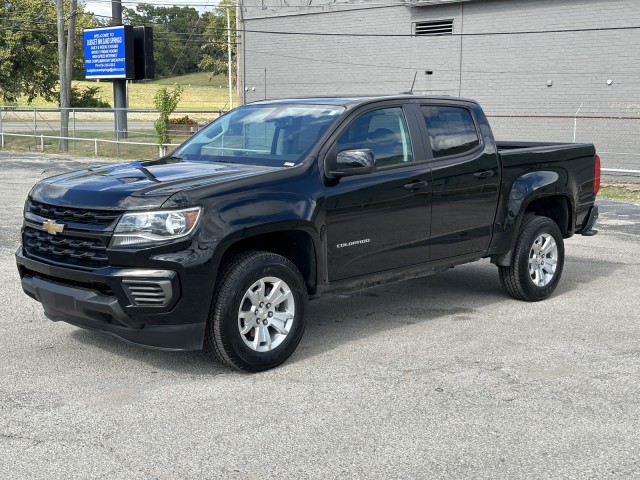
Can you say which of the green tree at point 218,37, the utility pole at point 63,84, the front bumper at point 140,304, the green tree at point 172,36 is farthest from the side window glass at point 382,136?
the green tree at point 172,36

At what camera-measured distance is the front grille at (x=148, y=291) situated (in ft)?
17.2

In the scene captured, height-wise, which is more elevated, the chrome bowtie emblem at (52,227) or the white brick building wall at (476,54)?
the white brick building wall at (476,54)

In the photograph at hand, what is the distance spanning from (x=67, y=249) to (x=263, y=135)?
182 centimetres

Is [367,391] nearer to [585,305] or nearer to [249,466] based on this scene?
[249,466]

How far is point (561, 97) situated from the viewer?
83.5ft

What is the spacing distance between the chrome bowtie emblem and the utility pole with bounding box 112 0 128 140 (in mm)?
25842

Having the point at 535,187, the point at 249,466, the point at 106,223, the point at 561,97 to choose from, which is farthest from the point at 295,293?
the point at 561,97

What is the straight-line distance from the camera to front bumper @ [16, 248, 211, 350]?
526cm

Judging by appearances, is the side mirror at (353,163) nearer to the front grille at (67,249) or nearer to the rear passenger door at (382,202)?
the rear passenger door at (382,202)

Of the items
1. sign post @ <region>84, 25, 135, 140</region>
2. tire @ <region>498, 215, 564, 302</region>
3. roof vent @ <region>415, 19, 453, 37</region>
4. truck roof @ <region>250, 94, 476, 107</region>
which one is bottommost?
tire @ <region>498, 215, 564, 302</region>

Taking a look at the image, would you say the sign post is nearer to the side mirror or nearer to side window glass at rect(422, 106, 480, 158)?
side window glass at rect(422, 106, 480, 158)

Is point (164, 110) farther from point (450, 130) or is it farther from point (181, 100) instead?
point (181, 100)

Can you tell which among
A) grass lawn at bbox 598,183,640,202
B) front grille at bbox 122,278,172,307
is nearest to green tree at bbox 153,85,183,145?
grass lawn at bbox 598,183,640,202

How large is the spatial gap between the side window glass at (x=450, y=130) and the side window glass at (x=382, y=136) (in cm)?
31
